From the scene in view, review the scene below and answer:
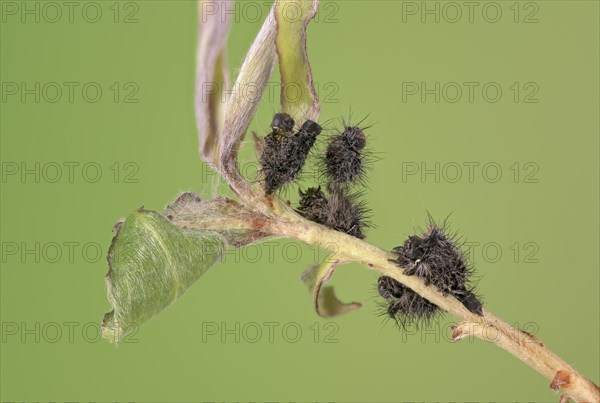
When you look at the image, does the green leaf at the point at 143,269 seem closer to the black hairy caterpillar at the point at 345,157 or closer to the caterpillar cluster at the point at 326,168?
the caterpillar cluster at the point at 326,168

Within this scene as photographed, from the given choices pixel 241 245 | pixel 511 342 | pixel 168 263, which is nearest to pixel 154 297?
pixel 168 263

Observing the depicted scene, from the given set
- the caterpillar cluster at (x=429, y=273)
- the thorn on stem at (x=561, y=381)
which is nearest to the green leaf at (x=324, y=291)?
the caterpillar cluster at (x=429, y=273)

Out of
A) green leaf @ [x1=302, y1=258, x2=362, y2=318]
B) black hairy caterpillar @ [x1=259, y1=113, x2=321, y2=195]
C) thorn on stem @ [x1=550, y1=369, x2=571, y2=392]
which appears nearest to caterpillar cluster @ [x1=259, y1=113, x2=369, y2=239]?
black hairy caterpillar @ [x1=259, y1=113, x2=321, y2=195]

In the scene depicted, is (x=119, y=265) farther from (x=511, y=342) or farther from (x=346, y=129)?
(x=511, y=342)

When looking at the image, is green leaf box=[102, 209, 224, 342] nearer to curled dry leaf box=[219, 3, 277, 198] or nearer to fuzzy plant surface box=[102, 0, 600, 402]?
fuzzy plant surface box=[102, 0, 600, 402]

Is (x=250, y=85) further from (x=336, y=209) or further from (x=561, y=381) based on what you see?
(x=561, y=381)

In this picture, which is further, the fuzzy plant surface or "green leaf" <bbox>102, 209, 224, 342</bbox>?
the fuzzy plant surface
